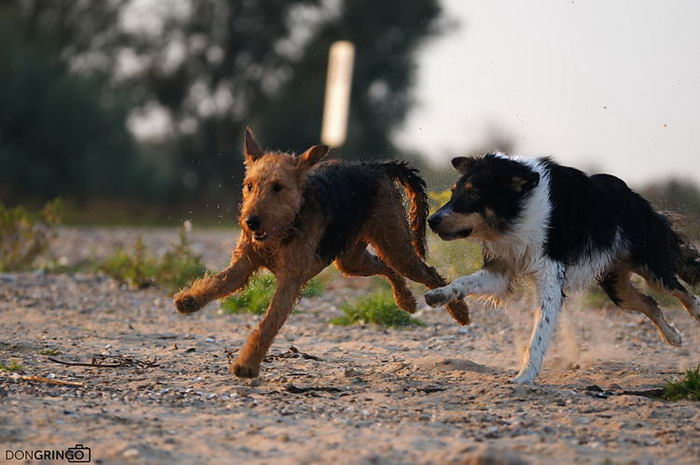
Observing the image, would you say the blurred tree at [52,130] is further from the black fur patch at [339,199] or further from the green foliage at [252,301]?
the black fur patch at [339,199]

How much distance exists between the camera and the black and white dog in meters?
6.44

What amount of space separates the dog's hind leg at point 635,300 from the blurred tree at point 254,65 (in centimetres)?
2695

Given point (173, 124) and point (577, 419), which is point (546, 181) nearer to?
point (577, 419)

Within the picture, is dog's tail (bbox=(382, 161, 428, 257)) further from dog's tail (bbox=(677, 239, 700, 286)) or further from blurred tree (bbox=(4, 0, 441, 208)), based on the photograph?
blurred tree (bbox=(4, 0, 441, 208))

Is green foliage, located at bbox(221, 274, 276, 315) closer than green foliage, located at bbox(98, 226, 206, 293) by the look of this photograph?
Yes

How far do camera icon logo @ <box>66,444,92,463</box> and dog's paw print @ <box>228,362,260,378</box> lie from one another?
164cm

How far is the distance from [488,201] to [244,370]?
1947mm

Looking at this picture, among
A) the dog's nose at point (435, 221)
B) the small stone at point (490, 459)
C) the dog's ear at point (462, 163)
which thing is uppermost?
the dog's ear at point (462, 163)

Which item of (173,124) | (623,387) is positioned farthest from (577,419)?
(173,124)

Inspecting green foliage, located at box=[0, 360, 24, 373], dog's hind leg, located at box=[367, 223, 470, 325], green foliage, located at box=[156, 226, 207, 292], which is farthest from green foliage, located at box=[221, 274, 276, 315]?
green foliage, located at box=[0, 360, 24, 373]

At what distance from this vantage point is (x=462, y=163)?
685 centimetres

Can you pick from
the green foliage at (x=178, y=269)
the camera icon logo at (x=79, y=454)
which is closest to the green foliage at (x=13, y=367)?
the camera icon logo at (x=79, y=454)

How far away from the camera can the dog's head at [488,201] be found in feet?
21.1

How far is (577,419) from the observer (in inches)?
211
